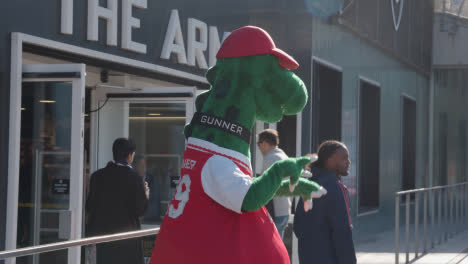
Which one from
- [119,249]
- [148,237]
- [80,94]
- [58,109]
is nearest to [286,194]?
[119,249]

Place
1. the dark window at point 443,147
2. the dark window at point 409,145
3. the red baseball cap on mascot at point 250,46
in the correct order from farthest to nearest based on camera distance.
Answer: the dark window at point 443,147, the dark window at point 409,145, the red baseball cap on mascot at point 250,46

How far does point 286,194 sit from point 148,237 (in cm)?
160

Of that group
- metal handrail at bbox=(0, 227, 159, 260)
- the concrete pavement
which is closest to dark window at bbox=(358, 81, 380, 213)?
the concrete pavement

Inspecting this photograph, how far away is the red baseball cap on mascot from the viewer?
12.0 feet

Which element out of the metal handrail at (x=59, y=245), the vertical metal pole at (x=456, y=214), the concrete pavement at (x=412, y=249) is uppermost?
the metal handrail at (x=59, y=245)

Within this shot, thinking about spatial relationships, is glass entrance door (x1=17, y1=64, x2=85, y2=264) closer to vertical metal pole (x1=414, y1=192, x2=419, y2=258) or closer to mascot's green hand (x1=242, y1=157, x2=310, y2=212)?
mascot's green hand (x1=242, y1=157, x2=310, y2=212)

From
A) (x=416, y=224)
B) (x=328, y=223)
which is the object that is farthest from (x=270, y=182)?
(x=416, y=224)

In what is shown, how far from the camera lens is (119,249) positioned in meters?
4.40

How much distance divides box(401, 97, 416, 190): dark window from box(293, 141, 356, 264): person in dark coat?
45.9ft

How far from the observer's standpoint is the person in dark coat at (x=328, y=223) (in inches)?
189

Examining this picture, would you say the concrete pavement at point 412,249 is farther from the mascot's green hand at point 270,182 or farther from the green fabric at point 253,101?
the mascot's green hand at point 270,182

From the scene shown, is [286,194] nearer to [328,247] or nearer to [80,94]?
[328,247]

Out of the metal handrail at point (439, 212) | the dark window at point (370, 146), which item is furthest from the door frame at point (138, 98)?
the dark window at point (370, 146)

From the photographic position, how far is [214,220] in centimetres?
338
